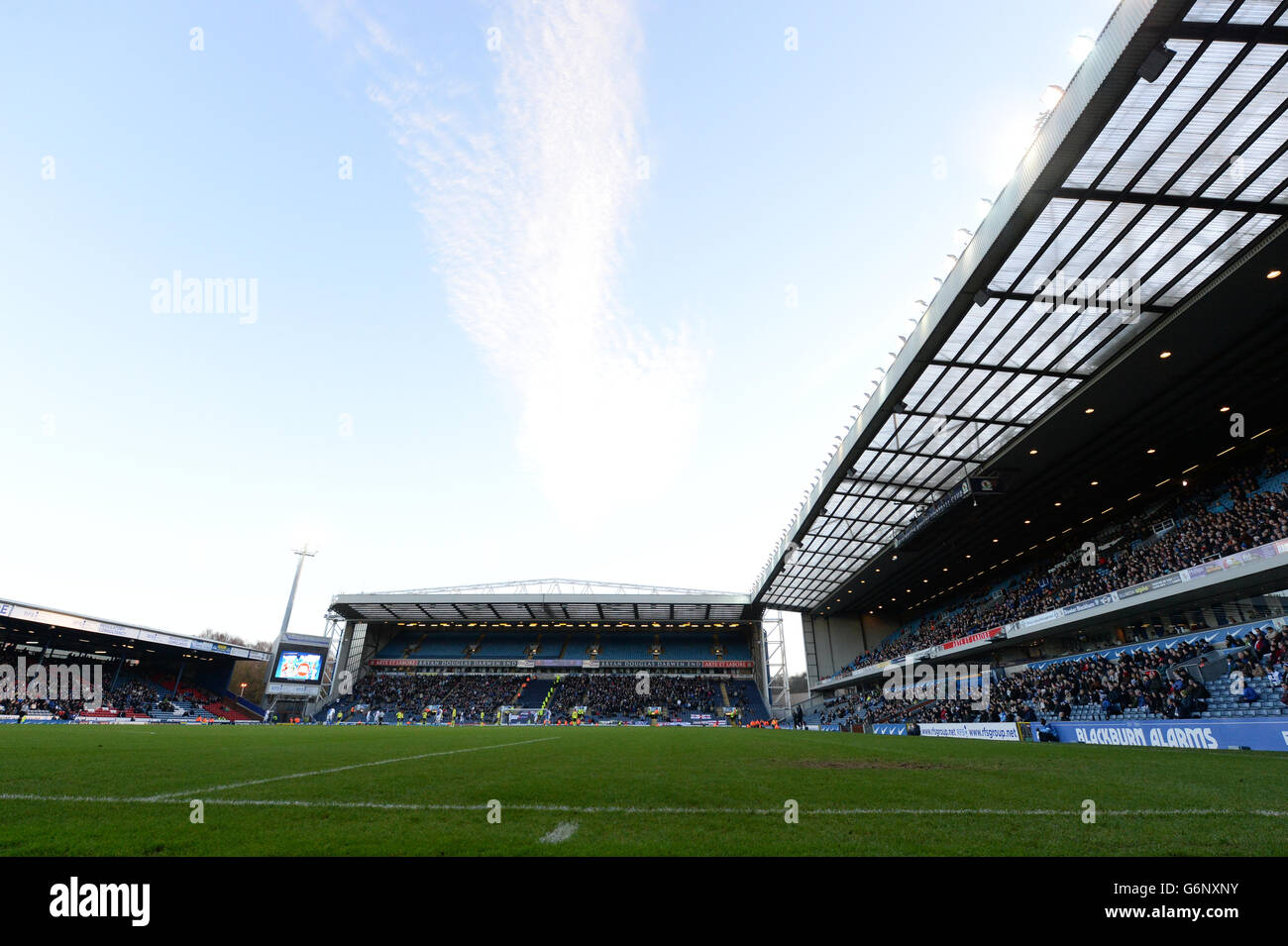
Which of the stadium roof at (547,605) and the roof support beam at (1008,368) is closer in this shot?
the roof support beam at (1008,368)

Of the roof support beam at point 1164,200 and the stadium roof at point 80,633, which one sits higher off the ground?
the roof support beam at point 1164,200

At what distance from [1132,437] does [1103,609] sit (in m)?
6.58

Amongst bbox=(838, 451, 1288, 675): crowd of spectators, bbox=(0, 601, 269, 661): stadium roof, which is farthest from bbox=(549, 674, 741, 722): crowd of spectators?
bbox=(0, 601, 269, 661): stadium roof

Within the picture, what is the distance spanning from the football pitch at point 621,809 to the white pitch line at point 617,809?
0.02m

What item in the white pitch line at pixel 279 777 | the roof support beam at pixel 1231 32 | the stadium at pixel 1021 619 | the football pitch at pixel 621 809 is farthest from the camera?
the roof support beam at pixel 1231 32

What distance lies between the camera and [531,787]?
6.54 meters

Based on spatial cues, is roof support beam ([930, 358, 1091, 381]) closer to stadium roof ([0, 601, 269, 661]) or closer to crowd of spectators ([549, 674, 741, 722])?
crowd of spectators ([549, 674, 741, 722])

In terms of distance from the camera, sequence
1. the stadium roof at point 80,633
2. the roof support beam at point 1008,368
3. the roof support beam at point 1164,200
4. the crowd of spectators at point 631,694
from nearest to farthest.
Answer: the roof support beam at point 1164,200 → the roof support beam at point 1008,368 → the stadium roof at point 80,633 → the crowd of spectators at point 631,694

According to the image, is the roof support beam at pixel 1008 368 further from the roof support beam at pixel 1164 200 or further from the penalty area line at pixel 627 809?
the penalty area line at pixel 627 809

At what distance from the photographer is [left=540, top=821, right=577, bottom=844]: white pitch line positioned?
12.5ft

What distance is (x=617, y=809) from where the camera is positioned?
516 centimetres

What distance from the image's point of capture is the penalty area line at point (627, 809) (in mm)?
5074

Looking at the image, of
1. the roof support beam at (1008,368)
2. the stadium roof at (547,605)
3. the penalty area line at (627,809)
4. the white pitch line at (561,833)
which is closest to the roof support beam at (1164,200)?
the roof support beam at (1008,368)

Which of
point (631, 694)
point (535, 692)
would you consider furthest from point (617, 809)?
point (535, 692)
